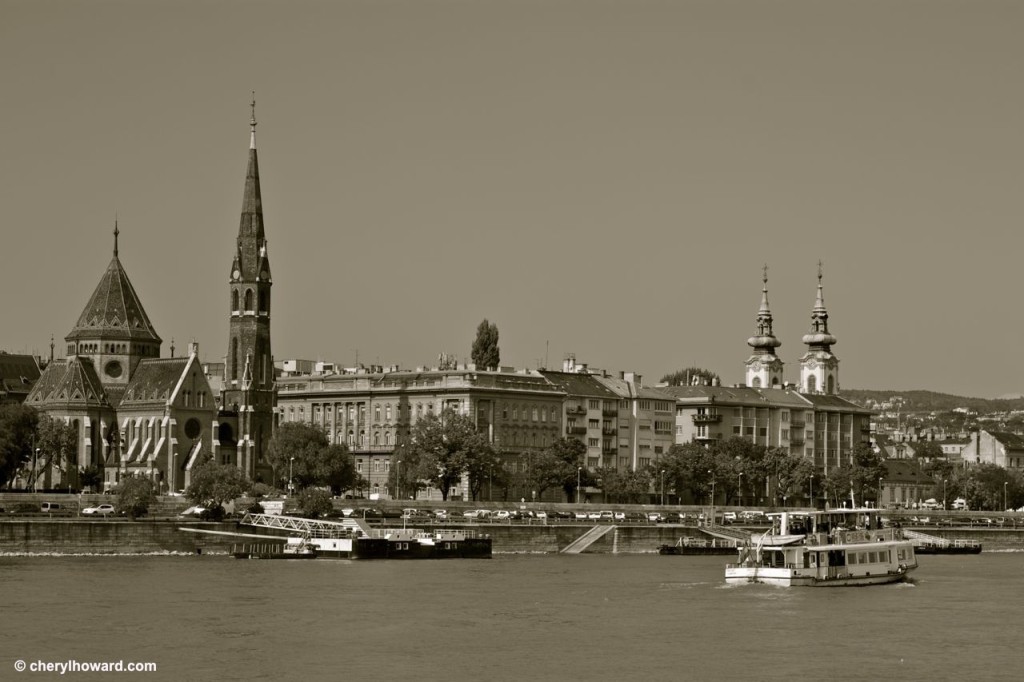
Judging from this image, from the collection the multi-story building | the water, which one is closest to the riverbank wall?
the water

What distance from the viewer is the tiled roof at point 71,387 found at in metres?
166

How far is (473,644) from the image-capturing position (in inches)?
2862

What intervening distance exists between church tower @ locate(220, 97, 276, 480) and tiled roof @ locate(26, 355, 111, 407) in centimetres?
933

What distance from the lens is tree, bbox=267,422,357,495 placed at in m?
156

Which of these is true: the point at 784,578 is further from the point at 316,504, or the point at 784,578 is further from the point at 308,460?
the point at 308,460

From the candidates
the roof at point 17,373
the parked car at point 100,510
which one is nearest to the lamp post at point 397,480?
the roof at point 17,373

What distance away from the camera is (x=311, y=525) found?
12388 cm

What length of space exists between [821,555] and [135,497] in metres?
43.0

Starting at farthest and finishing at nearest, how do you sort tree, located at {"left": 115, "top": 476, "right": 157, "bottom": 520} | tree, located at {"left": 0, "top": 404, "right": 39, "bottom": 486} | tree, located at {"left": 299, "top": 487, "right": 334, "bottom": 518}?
tree, located at {"left": 0, "top": 404, "right": 39, "bottom": 486}, tree, located at {"left": 299, "top": 487, "right": 334, "bottom": 518}, tree, located at {"left": 115, "top": 476, "right": 157, "bottom": 520}

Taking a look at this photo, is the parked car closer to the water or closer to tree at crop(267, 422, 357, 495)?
the water

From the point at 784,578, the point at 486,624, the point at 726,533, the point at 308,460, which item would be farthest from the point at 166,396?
the point at 486,624

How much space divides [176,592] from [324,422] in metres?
99.8

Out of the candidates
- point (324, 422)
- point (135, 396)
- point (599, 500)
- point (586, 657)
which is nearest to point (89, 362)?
point (135, 396)

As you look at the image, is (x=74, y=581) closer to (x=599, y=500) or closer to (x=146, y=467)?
(x=146, y=467)
